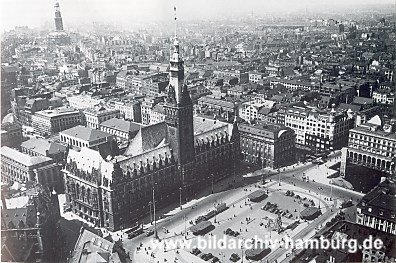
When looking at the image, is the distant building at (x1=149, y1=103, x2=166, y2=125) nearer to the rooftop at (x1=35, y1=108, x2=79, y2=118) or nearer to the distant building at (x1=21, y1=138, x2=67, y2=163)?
the rooftop at (x1=35, y1=108, x2=79, y2=118)

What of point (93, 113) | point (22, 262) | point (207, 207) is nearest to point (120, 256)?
point (22, 262)

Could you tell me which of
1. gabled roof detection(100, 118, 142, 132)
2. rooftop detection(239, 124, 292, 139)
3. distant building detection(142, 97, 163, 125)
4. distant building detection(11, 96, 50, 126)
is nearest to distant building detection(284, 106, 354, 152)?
rooftop detection(239, 124, 292, 139)

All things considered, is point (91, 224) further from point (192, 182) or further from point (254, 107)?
point (254, 107)

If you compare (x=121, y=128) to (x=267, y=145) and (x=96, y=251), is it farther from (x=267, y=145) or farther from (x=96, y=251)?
(x=96, y=251)

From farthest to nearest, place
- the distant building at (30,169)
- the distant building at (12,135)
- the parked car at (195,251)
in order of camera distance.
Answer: the distant building at (12,135) → the distant building at (30,169) → the parked car at (195,251)

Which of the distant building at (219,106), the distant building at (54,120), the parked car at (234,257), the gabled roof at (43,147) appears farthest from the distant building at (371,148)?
the distant building at (54,120)

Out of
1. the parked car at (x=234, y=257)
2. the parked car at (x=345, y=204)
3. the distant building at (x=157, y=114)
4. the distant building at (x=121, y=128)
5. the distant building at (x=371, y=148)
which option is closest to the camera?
the parked car at (x=234, y=257)

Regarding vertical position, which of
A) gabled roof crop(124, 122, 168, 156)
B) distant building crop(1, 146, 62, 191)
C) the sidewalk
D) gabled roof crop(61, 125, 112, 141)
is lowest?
the sidewalk

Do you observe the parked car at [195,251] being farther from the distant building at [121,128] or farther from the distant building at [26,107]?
the distant building at [26,107]
